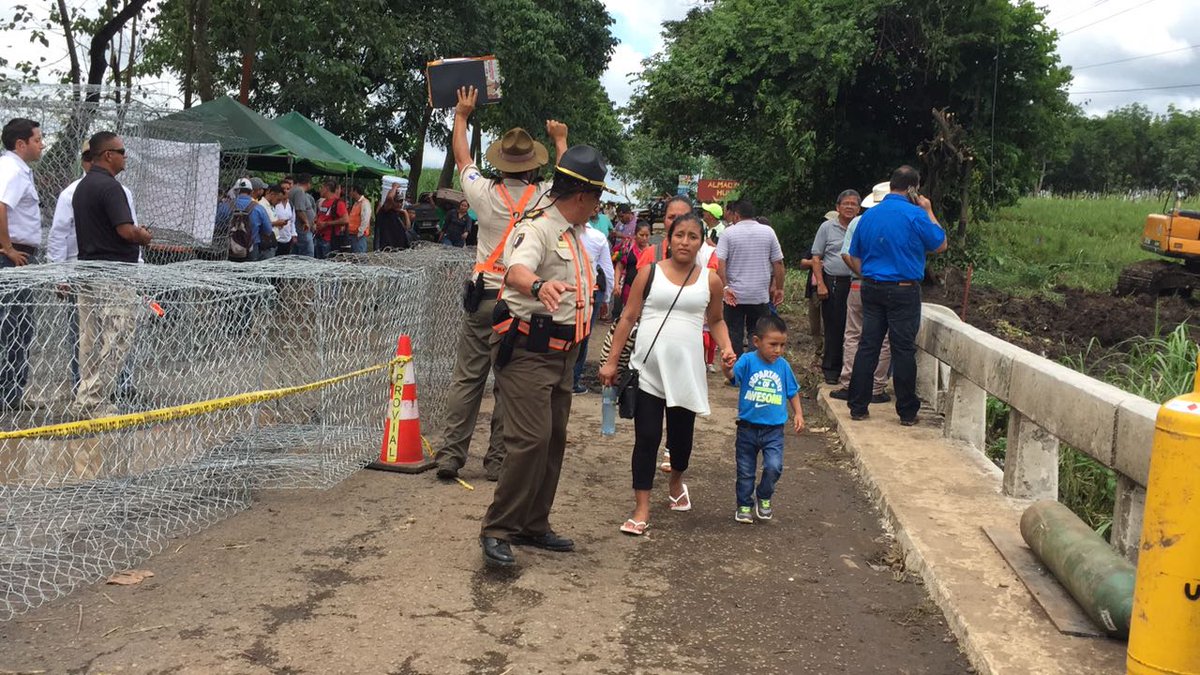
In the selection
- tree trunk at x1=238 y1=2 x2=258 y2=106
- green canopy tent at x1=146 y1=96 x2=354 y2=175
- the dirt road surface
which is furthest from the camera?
tree trunk at x1=238 y1=2 x2=258 y2=106

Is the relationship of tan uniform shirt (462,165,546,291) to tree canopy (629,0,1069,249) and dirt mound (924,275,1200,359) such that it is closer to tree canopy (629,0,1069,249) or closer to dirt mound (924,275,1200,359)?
dirt mound (924,275,1200,359)

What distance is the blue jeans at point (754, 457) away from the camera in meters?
6.60

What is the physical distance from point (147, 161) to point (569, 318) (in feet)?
31.4

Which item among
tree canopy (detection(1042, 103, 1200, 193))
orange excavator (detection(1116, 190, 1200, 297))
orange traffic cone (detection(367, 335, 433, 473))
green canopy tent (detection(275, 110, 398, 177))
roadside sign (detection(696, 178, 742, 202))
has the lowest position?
orange traffic cone (detection(367, 335, 433, 473))

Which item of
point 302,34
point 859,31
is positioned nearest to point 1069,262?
point 859,31

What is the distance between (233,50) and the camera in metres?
26.7

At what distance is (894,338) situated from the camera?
879cm

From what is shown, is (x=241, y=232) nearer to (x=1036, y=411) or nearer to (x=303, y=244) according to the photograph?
(x=303, y=244)

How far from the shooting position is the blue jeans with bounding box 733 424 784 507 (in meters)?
6.60

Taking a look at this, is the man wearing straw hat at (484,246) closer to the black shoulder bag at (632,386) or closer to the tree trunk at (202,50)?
the black shoulder bag at (632,386)

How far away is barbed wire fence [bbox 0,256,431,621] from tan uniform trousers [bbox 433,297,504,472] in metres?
0.61

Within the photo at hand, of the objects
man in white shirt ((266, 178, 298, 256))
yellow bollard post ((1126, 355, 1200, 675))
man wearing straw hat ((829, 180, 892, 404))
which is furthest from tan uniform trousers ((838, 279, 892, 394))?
man in white shirt ((266, 178, 298, 256))

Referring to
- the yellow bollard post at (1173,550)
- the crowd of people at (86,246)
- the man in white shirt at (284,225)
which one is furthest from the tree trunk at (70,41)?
the yellow bollard post at (1173,550)

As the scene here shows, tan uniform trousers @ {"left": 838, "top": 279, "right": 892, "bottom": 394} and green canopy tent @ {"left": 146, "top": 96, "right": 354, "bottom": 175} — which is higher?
green canopy tent @ {"left": 146, "top": 96, "right": 354, "bottom": 175}
